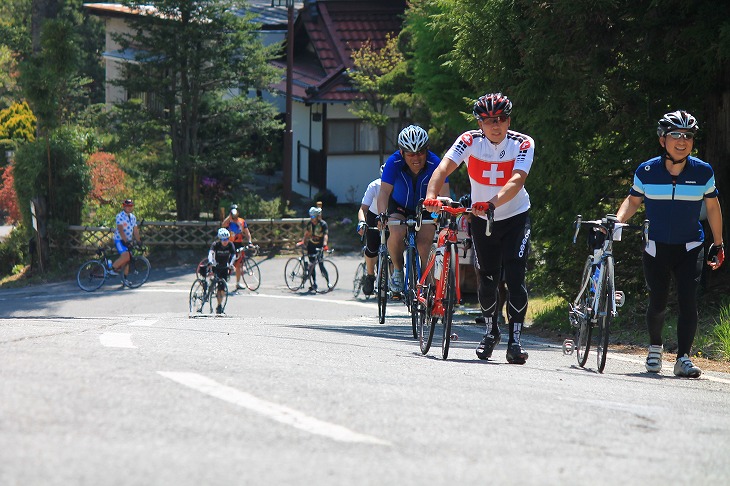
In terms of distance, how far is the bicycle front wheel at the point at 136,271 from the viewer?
91.4ft

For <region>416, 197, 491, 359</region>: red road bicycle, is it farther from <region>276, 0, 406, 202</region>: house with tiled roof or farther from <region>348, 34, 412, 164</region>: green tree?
<region>276, 0, 406, 202</region>: house with tiled roof

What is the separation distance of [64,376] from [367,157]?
36808 millimetres

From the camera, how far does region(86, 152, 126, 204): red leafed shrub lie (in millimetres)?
35469

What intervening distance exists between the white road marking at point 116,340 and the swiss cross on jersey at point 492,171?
295 cm

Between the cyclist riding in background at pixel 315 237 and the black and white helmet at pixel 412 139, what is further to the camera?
the cyclist riding in background at pixel 315 237

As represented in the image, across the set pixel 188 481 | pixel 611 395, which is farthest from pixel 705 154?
pixel 188 481

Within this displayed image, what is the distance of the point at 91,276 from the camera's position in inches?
1085

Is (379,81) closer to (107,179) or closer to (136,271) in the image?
(107,179)

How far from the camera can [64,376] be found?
20.6 feet

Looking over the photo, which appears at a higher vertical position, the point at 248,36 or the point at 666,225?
the point at 248,36

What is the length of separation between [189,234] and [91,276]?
19.0 feet

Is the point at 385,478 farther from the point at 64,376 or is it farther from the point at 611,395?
the point at 611,395

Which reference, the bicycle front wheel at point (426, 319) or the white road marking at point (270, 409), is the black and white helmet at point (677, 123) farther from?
the white road marking at point (270, 409)

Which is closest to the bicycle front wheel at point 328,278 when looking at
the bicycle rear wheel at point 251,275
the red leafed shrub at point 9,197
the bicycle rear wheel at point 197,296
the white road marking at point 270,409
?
the bicycle rear wheel at point 251,275
